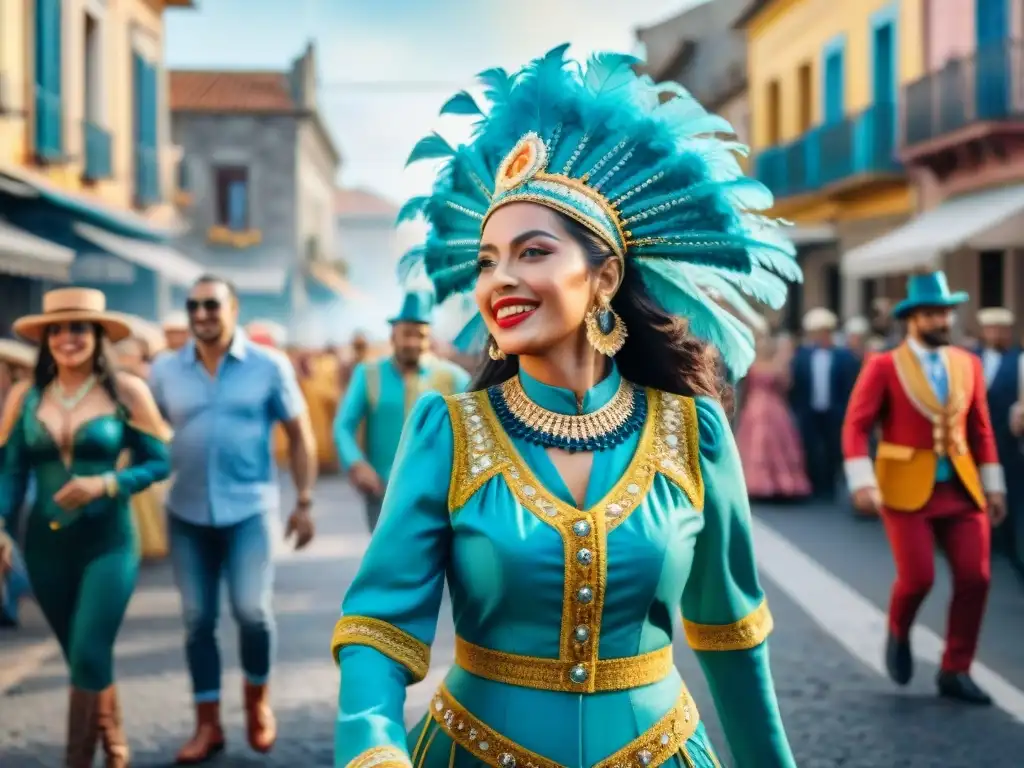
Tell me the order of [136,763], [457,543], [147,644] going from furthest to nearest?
[147,644] → [136,763] → [457,543]

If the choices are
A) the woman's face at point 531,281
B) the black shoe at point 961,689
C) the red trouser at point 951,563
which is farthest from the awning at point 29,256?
the woman's face at point 531,281

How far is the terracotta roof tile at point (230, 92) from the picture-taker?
44.8 metres

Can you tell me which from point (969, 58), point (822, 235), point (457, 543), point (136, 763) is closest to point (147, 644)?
point (136, 763)

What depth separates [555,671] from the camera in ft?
8.64

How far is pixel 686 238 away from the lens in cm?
291

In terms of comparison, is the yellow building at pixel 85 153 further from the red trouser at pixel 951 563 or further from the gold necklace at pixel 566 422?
the gold necklace at pixel 566 422

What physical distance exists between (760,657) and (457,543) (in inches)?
24.6

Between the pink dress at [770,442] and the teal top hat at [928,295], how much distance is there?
24.6 ft

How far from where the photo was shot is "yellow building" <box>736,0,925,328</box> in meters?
24.3

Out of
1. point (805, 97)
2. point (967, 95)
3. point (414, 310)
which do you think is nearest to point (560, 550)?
point (414, 310)

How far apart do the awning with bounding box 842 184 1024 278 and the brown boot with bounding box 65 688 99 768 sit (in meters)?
14.4

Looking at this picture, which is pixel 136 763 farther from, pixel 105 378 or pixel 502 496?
pixel 502 496

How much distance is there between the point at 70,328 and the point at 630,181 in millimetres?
3621

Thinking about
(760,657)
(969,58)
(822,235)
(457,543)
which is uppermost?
(969,58)
